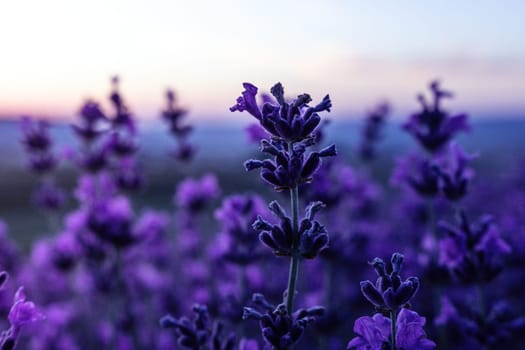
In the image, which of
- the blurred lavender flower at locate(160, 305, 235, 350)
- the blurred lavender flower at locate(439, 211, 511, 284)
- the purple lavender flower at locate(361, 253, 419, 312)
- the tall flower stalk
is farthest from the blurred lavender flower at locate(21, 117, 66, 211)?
the purple lavender flower at locate(361, 253, 419, 312)

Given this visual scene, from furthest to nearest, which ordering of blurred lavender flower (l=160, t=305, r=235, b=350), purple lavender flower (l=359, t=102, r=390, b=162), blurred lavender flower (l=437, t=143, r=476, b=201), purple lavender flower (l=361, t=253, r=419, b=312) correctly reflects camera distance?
purple lavender flower (l=359, t=102, r=390, b=162)
blurred lavender flower (l=437, t=143, r=476, b=201)
blurred lavender flower (l=160, t=305, r=235, b=350)
purple lavender flower (l=361, t=253, r=419, b=312)

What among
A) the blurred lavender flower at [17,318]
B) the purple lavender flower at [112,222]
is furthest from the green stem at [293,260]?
the purple lavender flower at [112,222]

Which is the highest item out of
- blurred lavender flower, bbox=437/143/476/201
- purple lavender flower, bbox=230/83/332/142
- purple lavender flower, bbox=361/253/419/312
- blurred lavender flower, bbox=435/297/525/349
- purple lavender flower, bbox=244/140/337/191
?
purple lavender flower, bbox=230/83/332/142

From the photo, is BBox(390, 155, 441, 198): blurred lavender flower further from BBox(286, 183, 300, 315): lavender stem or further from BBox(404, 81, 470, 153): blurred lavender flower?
BBox(286, 183, 300, 315): lavender stem

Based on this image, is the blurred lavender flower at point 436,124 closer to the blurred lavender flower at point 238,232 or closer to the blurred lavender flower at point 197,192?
the blurred lavender flower at point 238,232

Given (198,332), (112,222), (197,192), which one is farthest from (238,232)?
(197,192)

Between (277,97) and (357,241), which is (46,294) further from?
(277,97)

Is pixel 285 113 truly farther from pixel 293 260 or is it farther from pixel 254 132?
pixel 254 132
